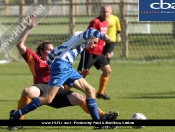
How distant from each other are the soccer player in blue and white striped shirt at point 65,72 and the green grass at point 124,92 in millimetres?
428

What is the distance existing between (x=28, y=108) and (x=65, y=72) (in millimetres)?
709

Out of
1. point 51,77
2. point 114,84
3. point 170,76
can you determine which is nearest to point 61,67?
point 51,77

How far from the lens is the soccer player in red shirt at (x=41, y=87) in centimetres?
851

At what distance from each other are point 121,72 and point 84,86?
8739mm

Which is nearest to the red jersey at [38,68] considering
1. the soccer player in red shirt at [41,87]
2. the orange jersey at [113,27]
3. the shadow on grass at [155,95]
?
the soccer player in red shirt at [41,87]

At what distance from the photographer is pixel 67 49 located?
27.4ft

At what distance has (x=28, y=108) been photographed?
820cm

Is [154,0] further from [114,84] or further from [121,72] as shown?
[114,84]

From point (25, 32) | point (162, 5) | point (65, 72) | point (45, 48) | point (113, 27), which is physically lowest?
point (162, 5)

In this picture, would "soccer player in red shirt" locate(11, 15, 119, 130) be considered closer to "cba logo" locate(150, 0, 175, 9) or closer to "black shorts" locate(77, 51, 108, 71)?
"black shorts" locate(77, 51, 108, 71)

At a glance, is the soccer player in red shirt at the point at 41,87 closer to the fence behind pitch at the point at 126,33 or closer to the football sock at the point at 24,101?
the football sock at the point at 24,101

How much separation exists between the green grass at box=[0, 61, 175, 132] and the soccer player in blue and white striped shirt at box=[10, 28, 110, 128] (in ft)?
1.40

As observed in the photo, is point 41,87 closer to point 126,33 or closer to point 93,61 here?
point 93,61

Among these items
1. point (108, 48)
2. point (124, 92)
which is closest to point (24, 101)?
point (124, 92)
